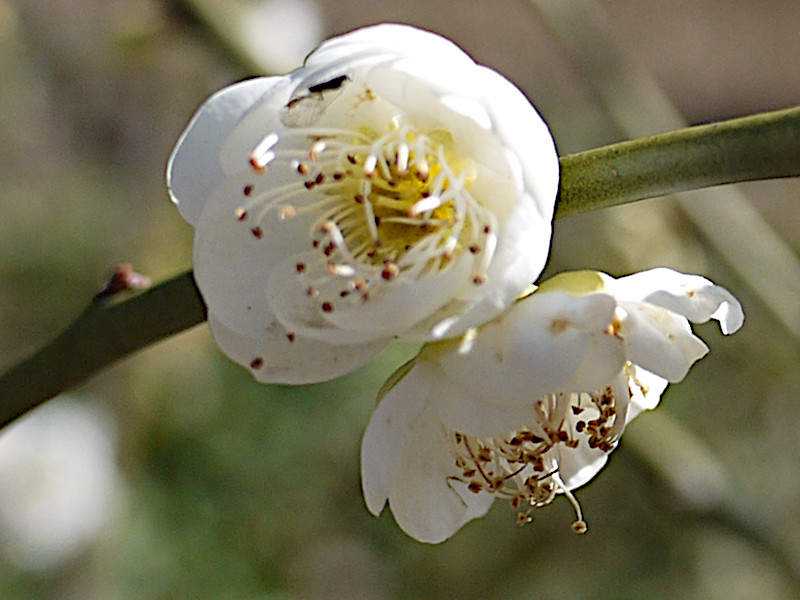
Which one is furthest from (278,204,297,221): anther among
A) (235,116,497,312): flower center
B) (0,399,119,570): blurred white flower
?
(0,399,119,570): blurred white flower

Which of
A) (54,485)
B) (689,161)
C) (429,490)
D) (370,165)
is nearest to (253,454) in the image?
(54,485)

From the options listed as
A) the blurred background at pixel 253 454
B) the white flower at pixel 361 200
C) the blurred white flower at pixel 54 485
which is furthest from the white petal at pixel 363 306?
the blurred white flower at pixel 54 485

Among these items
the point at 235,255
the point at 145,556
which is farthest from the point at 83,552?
the point at 235,255

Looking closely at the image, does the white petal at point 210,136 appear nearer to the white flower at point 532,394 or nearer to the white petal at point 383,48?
the white petal at point 383,48

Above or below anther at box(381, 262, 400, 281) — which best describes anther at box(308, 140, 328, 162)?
above

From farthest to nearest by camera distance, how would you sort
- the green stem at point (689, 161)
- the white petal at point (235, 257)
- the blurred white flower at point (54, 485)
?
the blurred white flower at point (54, 485)
the white petal at point (235, 257)
the green stem at point (689, 161)

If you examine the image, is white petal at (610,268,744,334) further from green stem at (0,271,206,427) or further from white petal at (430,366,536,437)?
green stem at (0,271,206,427)

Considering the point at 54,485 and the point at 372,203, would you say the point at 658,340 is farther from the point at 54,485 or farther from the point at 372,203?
the point at 54,485
